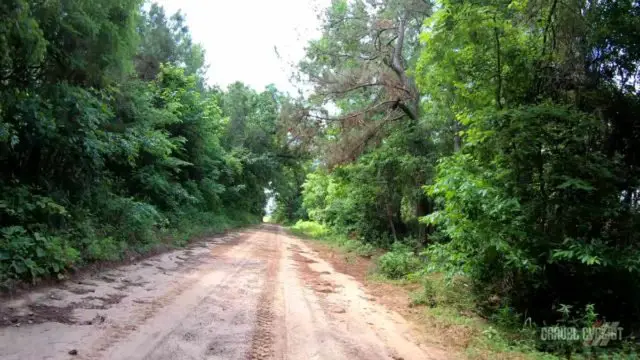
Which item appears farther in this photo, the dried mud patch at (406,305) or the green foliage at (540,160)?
the green foliage at (540,160)

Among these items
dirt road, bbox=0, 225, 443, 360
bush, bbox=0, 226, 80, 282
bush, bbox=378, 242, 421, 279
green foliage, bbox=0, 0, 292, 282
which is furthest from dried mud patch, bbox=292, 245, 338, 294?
bush, bbox=0, 226, 80, 282

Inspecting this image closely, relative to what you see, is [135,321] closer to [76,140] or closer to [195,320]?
[195,320]

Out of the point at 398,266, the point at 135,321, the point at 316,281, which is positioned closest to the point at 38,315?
the point at 135,321

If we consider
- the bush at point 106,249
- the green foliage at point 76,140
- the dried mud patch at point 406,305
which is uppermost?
the green foliage at point 76,140

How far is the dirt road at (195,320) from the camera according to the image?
4207mm

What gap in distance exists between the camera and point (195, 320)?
5270 millimetres

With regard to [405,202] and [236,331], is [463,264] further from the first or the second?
[405,202]

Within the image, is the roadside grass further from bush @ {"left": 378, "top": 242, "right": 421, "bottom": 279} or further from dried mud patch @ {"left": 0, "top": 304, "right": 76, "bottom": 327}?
dried mud patch @ {"left": 0, "top": 304, "right": 76, "bottom": 327}

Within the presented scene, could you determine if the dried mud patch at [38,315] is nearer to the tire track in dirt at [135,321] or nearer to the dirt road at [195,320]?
the dirt road at [195,320]

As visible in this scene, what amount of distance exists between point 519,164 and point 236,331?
4.87 meters

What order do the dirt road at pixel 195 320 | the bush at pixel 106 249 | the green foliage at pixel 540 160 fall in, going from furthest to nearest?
the bush at pixel 106 249 → the green foliage at pixel 540 160 → the dirt road at pixel 195 320

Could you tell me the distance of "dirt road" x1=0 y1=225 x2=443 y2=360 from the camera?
4.21 meters

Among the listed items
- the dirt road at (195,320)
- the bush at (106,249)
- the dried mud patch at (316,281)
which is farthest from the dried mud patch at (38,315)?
the dried mud patch at (316,281)

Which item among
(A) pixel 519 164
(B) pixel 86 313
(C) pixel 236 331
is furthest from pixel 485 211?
(B) pixel 86 313
